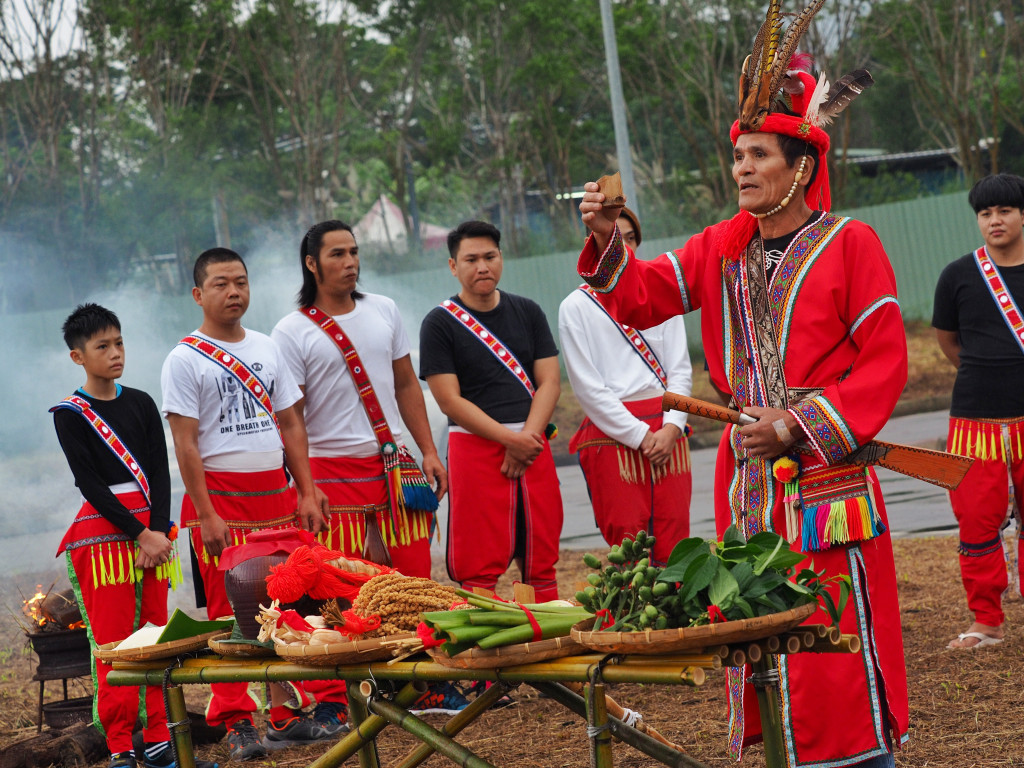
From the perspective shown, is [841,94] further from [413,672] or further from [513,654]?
[413,672]

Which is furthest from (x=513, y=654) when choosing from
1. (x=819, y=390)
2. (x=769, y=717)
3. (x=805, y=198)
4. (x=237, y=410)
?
(x=237, y=410)

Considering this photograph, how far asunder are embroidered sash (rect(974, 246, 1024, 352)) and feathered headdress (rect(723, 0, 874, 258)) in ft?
7.85

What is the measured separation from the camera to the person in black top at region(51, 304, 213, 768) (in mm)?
A: 4832

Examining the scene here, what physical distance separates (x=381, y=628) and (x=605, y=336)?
3.02m

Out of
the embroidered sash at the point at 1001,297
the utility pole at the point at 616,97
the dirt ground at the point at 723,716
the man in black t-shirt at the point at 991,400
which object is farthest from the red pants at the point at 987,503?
the utility pole at the point at 616,97

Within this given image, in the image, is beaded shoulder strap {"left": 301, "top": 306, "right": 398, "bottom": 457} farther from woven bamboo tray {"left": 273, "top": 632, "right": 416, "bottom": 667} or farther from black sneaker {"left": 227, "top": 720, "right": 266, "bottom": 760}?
woven bamboo tray {"left": 273, "top": 632, "right": 416, "bottom": 667}

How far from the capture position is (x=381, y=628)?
3.33m

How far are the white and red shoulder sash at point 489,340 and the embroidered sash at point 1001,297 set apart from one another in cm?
236

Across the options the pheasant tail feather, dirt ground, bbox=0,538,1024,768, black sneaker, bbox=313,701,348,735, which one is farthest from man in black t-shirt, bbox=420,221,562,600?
the pheasant tail feather

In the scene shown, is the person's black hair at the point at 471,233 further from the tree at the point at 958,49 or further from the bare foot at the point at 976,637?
the tree at the point at 958,49

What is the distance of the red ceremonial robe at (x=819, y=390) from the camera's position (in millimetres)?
3254

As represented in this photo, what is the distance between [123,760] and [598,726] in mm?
2740

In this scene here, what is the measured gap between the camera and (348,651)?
318cm

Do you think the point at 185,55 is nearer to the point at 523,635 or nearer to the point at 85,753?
the point at 85,753
